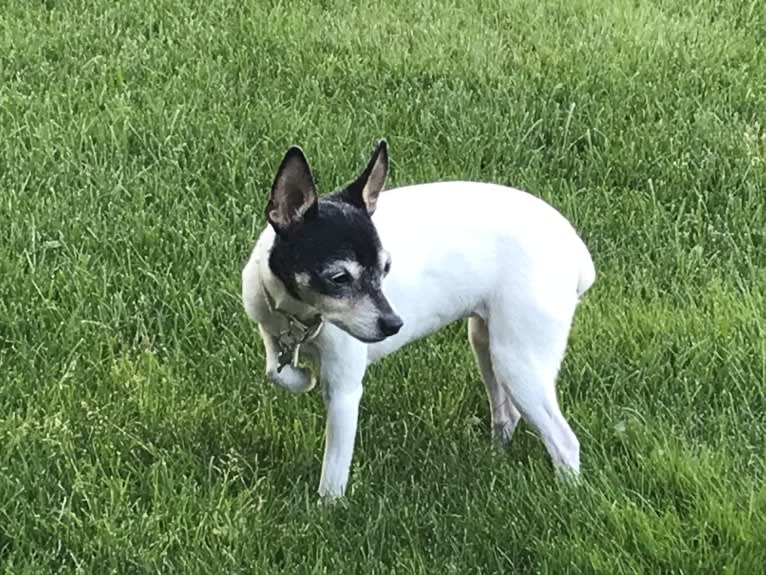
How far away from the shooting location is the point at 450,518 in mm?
3273

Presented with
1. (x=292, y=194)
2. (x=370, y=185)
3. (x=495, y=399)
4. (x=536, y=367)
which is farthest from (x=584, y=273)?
(x=292, y=194)

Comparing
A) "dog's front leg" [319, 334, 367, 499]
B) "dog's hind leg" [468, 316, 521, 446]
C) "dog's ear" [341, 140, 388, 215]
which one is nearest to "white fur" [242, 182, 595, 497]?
"dog's front leg" [319, 334, 367, 499]

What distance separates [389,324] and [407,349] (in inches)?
41.6

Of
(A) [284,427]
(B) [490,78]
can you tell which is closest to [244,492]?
(A) [284,427]

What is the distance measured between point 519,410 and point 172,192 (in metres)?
1.94

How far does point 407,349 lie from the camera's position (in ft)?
13.2

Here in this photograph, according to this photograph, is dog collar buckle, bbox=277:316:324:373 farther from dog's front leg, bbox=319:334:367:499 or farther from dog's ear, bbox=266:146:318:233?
dog's ear, bbox=266:146:318:233

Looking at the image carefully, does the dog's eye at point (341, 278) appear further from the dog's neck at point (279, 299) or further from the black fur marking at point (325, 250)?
the dog's neck at point (279, 299)

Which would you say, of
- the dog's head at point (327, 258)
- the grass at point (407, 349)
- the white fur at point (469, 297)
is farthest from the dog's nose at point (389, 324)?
the grass at point (407, 349)

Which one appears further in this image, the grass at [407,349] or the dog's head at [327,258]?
the grass at [407,349]

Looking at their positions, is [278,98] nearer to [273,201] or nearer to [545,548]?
[273,201]

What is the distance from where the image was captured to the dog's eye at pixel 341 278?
2.98 metres

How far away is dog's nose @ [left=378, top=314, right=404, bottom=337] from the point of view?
9.72ft

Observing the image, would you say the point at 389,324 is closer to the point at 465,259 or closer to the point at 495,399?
the point at 465,259
